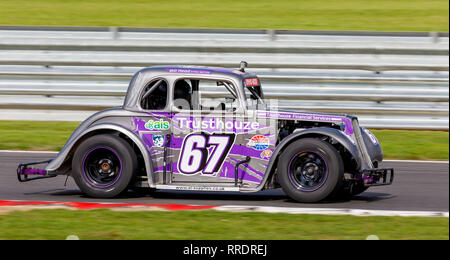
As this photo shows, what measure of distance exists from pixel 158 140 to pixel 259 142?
121 cm

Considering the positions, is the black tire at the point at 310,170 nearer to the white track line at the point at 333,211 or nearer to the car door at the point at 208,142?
the white track line at the point at 333,211

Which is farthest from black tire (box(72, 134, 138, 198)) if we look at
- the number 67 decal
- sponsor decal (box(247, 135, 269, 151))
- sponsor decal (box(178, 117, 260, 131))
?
sponsor decal (box(247, 135, 269, 151))

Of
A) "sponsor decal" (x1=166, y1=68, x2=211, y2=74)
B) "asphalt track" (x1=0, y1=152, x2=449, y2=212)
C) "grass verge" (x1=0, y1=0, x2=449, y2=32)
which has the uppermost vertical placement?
"grass verge" (x1=0, y1=0, x2=449, y2=32)

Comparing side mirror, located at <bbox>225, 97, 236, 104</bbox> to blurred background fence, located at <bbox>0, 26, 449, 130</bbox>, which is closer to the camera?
side mirror, located at <bbox>225, 97, 236, 104</bbox>

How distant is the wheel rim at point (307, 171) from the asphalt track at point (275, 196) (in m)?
0.25

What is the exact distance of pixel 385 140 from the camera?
1388 cm

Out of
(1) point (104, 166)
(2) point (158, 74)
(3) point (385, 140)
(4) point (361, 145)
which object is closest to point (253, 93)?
(2) point (158, 74)

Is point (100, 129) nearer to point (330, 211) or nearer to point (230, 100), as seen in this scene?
point (230, 100)

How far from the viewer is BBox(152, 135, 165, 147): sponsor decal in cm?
884

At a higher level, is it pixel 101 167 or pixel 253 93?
pixel 253 93

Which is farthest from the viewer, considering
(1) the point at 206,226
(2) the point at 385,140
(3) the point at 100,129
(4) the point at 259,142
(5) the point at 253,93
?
(2) the point at 385,140

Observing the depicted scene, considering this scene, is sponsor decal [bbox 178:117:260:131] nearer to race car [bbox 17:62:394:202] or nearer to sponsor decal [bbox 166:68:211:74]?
race car [bbox 17:62:394:202]

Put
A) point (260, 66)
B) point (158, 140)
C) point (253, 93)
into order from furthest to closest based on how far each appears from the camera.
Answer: point (260, 66), point (253, 93), point (158, 140)

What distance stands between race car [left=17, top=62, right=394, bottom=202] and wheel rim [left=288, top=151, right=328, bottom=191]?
0.04 ft
